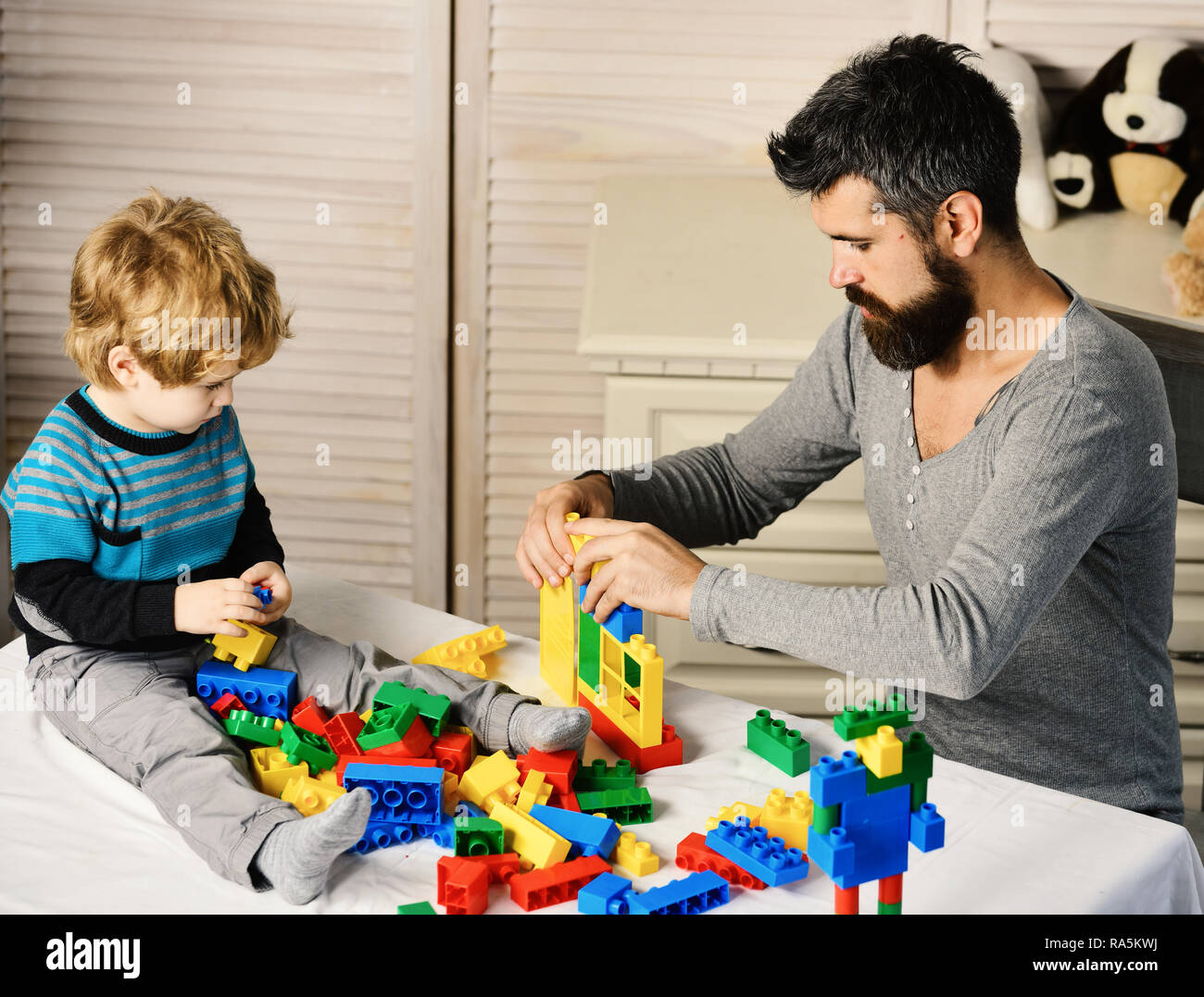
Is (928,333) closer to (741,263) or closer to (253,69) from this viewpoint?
(741,263)

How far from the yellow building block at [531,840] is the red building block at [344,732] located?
0.17 m

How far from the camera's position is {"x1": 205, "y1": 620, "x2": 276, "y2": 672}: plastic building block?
1125mm

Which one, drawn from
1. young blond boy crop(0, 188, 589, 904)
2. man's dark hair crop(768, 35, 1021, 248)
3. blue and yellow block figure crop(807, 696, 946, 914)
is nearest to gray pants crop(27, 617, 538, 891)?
young blond boy crop(0, 188, 589, 904)

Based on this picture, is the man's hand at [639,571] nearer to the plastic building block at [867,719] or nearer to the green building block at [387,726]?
the green building block at [387,726]

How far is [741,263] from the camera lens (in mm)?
1912

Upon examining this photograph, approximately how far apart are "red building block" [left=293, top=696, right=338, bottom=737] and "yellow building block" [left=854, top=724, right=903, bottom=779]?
1.66ft

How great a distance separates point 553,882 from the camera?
84cm

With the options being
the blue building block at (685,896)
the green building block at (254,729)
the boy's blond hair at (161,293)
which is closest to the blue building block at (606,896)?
the blue building block at (685,896)

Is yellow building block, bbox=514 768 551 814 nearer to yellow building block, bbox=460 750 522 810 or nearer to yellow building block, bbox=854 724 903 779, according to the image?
yellow building block, bbox=460 750 522 810

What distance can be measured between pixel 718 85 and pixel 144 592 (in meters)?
1.41

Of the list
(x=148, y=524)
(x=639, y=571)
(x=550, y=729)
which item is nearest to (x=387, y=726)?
(x=550, y=729)

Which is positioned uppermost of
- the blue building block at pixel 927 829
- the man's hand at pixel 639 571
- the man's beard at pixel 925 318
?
the man's beard at pixel 925 318

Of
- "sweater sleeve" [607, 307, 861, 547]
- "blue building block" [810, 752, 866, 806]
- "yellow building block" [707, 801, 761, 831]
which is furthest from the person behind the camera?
"sweater sleeve" [607, 307, 861, 547]

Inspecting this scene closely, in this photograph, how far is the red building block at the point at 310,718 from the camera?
3.48 feet
